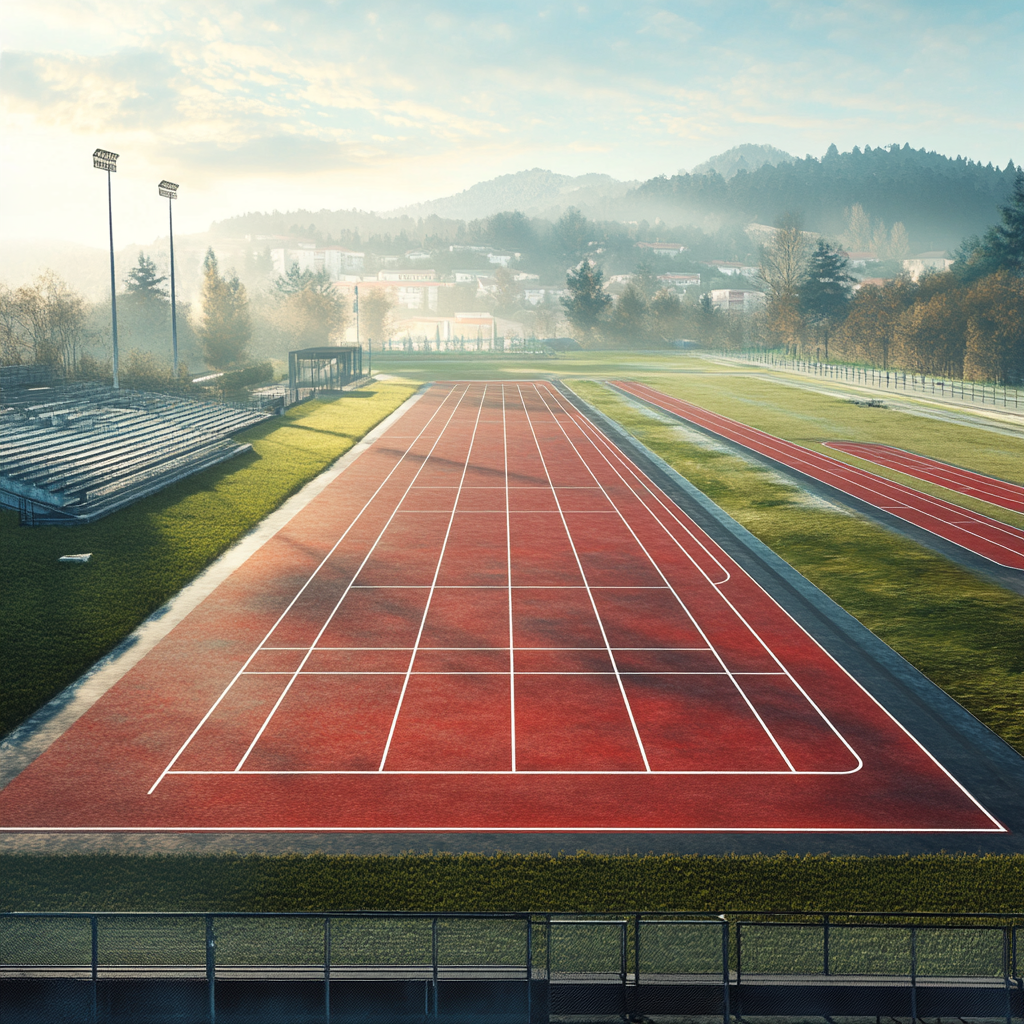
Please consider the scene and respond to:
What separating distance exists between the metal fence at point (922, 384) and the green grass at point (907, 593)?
32.9 metres

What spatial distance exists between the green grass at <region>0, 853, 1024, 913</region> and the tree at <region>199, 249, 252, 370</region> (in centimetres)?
7399

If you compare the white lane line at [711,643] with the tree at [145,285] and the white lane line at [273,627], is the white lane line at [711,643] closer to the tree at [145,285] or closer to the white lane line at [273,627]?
the white lane line at [273,627]

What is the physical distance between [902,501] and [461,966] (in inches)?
916

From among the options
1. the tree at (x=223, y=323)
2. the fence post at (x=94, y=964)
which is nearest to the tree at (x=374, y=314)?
the tree at (x=223, y=323)

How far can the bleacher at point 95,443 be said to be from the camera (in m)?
23.7

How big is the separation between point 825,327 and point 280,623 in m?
92.9

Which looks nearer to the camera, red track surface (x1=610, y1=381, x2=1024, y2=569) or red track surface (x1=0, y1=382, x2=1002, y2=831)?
red track surface (x1=0, y1=382, x2=1002, y2=831)

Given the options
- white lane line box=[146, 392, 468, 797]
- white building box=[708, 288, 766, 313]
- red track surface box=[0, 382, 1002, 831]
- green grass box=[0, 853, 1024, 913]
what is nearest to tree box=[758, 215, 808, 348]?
white building box=[708, 288, 766, 313]

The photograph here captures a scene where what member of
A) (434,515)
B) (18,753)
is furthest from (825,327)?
(18,753)

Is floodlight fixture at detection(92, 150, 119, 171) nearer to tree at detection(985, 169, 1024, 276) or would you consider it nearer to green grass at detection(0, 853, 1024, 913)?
green grass at detection(0, 853, 1024, 913)

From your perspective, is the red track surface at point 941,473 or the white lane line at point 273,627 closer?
the white lane line at point 273,627

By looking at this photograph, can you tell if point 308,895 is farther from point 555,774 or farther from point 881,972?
point 881,972

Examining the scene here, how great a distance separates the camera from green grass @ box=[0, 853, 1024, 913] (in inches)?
325

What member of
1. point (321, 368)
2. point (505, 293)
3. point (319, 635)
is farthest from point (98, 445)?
point (505, 293)
